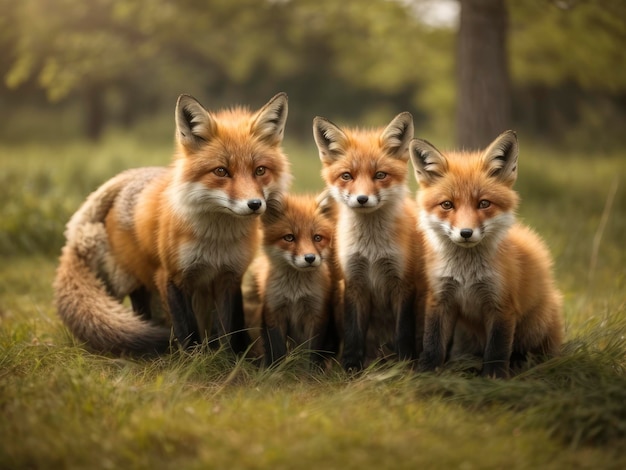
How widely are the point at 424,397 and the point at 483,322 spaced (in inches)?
27.2

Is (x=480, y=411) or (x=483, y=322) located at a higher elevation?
(x=483, y=322)

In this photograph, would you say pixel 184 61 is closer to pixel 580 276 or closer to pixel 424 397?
pixel 580 276

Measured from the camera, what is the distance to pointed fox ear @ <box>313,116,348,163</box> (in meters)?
3.80

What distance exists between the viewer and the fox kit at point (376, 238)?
3.69 m

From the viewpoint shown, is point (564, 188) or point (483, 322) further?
point (564, 188)

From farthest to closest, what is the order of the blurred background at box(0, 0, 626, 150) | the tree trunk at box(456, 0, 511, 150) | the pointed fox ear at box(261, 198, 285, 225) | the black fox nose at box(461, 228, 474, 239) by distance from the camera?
the blurred background at box(0, 0, 626, 150)
the tree trunk at box(456, 0, 511, 150)
the pointed fox ear at box(261, 198, 285, 225)
the black fox nose at box(461, 228, 474, 239)

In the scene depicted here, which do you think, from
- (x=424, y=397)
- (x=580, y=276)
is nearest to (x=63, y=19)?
(x=580, y=276)

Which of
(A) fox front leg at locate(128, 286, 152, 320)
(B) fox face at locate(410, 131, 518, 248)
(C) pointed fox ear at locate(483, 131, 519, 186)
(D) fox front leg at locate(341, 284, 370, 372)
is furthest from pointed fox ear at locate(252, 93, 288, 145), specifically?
(A) fox front leg at locate(128, 286, 152, 320)

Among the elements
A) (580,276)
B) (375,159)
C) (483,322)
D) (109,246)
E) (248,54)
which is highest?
(248,54)

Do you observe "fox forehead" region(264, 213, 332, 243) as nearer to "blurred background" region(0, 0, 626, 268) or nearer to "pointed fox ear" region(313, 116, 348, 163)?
"pointed fox ear" region(313, 116, 348, 163)

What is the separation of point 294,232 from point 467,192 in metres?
1.08

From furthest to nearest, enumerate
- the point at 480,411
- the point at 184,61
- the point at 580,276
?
1. the point at 184,61
2. the point at 580,276
3. the point at 480,411

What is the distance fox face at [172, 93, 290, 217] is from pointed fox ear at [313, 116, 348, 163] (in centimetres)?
24

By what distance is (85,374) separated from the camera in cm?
323
